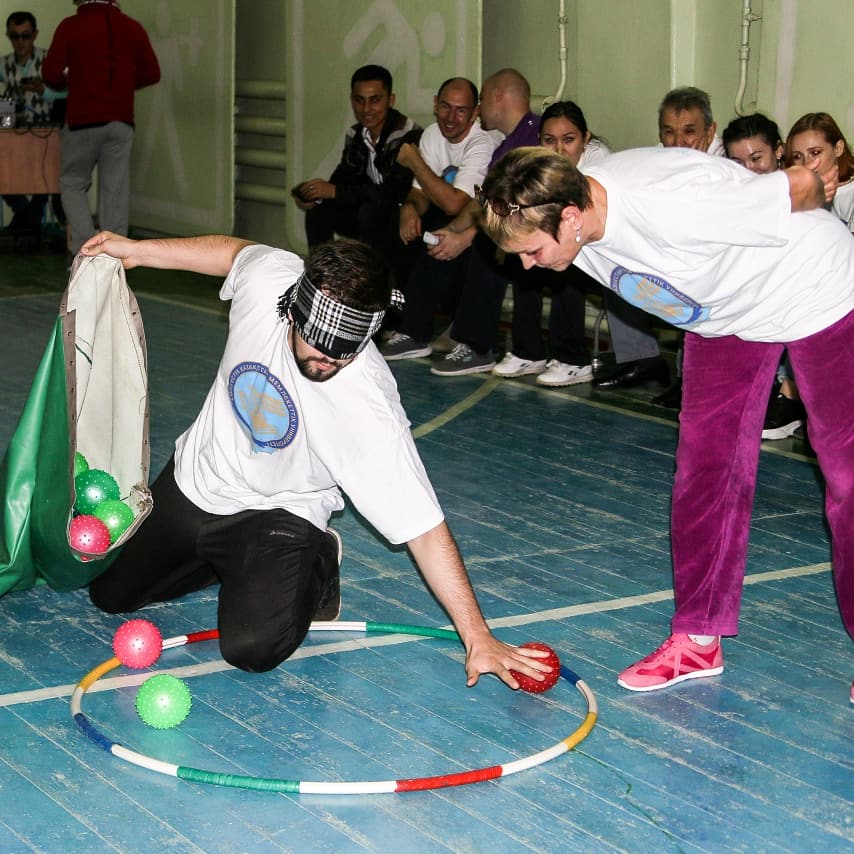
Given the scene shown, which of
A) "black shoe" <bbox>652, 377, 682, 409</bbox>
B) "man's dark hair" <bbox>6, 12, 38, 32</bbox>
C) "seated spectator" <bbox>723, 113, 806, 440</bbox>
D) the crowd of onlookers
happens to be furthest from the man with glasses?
"seated spectator" <bbox>723, 113, 806, 440</bbox>

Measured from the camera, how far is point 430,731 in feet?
11.4

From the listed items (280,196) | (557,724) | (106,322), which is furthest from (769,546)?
(280,196)

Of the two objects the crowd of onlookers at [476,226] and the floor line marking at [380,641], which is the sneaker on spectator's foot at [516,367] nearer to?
the crowd of onlookers at [476,226]

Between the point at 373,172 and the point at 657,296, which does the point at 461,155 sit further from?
the point at 657,296

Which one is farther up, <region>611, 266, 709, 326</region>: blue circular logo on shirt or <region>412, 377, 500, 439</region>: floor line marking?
<region>611, 266, 709, 326</region>: blue circular logo on shirt

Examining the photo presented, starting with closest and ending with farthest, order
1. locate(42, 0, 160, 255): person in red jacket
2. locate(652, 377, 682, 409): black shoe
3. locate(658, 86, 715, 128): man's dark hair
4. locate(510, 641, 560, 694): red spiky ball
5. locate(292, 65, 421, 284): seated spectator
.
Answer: locate(510, 641, 560, 694): red spiky ball < locate(658, 86, 715, 128): man's dark hair < locate(652, 377, 682, 409): black shoe < locate(292, 65, 421, 284): seated spectator < locate(42, 0, 160, 255): person in red jacket

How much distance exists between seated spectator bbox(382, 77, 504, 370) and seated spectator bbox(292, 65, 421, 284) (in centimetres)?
23

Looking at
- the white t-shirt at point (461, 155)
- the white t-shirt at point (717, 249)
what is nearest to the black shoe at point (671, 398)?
the white t-shirt at point (461, 155)

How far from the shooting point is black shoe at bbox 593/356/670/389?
7645mm

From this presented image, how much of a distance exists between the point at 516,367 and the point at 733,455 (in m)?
4.20

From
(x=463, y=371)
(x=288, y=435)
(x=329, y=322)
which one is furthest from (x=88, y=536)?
(x=463, y=371)

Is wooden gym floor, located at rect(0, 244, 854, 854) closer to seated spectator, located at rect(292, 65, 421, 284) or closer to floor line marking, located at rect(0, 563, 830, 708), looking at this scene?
floor line marking, located at rect(0, 563, 830, 708)

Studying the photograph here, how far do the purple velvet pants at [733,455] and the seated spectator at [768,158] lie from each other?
2.73m

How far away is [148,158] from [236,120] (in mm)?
1279
